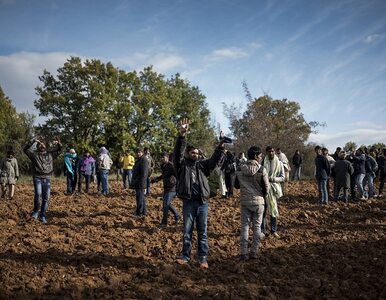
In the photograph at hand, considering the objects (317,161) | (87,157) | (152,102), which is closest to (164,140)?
(152,102)

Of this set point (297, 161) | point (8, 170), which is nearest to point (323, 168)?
point (297, 161)

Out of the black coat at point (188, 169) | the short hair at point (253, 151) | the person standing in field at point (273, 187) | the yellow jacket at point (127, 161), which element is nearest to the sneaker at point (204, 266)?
the black coat at point (188, 169)

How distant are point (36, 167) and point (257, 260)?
5586 millimetres

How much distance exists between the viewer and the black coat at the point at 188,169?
5.47m

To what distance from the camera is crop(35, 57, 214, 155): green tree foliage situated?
31.5 metres

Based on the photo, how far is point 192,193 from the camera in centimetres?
551

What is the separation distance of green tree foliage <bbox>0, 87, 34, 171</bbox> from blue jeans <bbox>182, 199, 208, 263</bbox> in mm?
30769

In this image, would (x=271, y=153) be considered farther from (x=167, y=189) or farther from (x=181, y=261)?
(x=181, y=261)

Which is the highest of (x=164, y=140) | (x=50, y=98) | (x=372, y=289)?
(x=50, y=98)

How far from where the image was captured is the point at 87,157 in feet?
43.4

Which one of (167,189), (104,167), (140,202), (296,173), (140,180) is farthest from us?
(296,173)

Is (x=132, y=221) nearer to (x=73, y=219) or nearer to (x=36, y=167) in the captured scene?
(x=73, y=219)

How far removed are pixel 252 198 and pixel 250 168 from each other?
1.69ft

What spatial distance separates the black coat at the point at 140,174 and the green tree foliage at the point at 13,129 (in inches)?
1063
